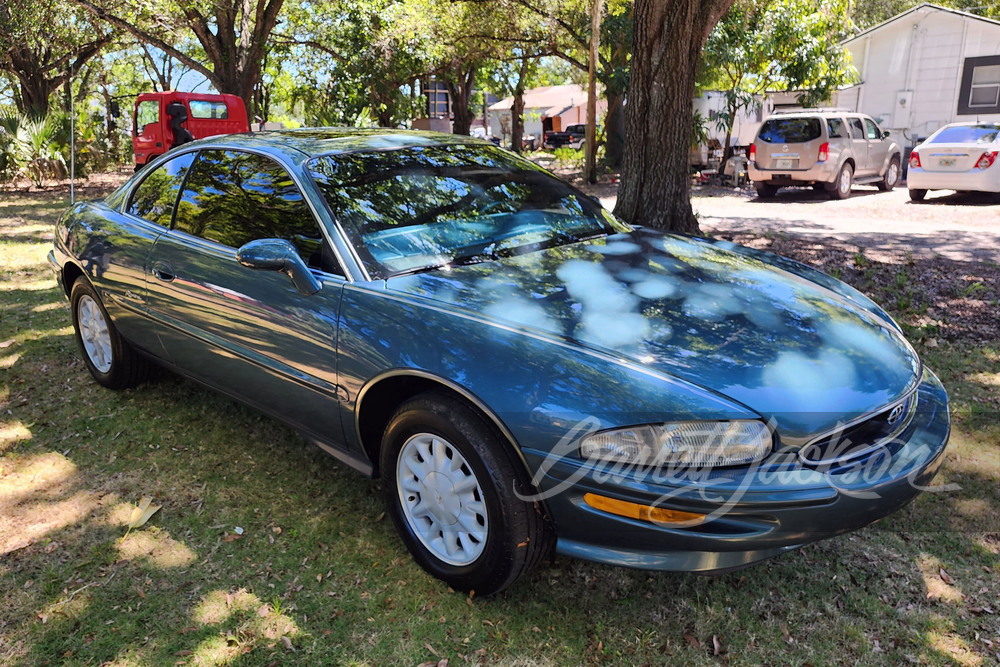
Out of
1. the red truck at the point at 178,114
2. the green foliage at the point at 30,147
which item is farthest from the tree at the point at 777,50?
the green foliage at the point at 30,147

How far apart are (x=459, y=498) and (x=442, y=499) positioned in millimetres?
88

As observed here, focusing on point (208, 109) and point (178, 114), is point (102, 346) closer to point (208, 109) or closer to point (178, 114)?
point (178, 114)

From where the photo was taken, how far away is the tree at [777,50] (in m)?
17.4

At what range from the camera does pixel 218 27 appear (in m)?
17.3

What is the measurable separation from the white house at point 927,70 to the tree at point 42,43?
826 inches

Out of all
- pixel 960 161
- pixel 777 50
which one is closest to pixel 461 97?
pixel 777 50

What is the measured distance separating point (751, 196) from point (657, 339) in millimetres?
13569

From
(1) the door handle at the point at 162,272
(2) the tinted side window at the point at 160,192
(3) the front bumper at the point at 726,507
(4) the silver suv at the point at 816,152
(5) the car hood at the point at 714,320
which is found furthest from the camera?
(4) the silver suv at the point at 816,152

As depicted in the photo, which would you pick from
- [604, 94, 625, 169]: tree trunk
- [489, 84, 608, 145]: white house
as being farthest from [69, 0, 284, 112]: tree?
[489, 84, 608, 145]: white house

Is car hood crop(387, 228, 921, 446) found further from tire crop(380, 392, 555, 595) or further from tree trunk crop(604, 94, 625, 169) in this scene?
tree trunk crop(604, 94, 625, 169)

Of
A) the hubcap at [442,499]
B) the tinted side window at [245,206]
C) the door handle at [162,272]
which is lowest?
the hubcap at [442,499]

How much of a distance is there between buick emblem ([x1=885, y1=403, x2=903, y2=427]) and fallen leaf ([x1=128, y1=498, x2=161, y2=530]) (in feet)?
9.64

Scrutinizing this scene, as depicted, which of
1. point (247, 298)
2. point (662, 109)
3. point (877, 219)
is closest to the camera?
point (247, 298)

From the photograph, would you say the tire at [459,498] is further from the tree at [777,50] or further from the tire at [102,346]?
the tree at [777,50]
